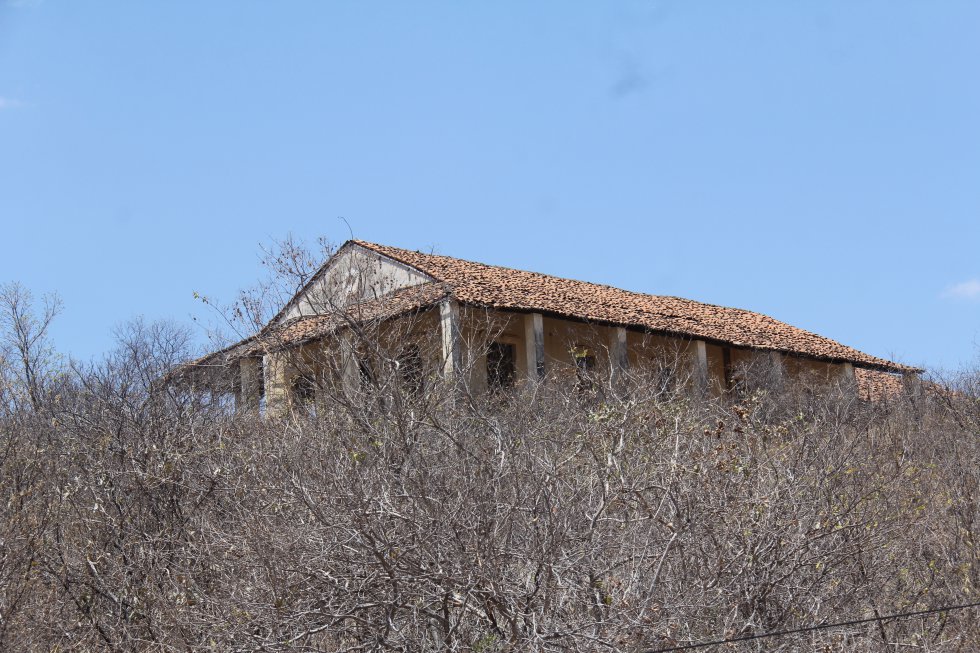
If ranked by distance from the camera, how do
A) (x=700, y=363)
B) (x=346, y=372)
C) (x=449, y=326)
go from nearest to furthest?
(x=346, y=372)
(x=449, y=326)
(x=700, y=363)

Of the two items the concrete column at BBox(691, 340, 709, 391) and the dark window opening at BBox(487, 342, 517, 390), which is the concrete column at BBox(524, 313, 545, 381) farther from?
the concrete column at BBox(691, 340, 709, 391)

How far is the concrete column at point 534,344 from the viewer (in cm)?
1881

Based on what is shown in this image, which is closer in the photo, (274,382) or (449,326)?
(274,382)

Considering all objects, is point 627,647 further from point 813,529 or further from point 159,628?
point 159,628

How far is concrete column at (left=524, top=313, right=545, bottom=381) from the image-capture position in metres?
18.8

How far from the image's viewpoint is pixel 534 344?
1897 cm

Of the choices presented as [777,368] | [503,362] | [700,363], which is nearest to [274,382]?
[503,362]

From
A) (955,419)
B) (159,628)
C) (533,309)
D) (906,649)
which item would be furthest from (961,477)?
(533,309)

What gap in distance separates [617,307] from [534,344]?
3032mm

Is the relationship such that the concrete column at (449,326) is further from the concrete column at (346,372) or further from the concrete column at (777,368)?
the concrete column at (777,368)

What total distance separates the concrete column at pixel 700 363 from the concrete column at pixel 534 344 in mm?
3385

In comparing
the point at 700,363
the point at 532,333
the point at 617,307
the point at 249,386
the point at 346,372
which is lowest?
the point at 346,372

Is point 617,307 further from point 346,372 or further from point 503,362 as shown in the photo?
point 346,372

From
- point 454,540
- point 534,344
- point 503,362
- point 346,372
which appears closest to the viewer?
point 454,540
